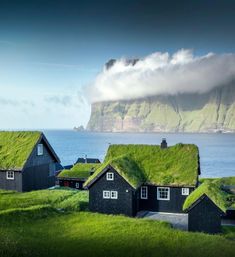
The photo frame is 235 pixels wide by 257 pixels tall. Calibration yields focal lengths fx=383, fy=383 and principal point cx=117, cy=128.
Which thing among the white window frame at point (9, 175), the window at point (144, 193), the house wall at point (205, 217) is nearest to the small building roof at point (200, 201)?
the house wall at point (205, 217)

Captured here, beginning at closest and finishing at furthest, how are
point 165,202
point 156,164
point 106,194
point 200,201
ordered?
point 200,201 → point 106,194 → point 165,202 → point 156,164

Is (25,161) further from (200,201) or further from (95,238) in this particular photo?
(200,201)

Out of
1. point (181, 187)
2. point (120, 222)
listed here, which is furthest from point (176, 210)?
point (120, 222)

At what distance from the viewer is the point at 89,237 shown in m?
27.2

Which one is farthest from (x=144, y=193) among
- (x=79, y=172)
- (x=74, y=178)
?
(x=79, y=172)

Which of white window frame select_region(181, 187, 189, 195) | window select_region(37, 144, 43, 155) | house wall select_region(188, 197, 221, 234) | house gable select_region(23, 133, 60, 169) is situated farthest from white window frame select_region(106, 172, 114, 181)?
window select_region(37, 144, 43, 155)

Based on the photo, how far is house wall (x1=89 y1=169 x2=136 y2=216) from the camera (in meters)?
36.8

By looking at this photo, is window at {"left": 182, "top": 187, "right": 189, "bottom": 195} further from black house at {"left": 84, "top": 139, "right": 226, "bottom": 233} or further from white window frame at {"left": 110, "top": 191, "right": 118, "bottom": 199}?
white window frame at {"left": 110, "top": 191, "right": 118, "bottom": 199}

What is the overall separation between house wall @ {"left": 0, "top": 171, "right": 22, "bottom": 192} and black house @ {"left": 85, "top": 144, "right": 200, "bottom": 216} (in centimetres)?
1017

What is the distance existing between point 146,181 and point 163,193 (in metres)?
2.10

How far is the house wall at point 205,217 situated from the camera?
32062 mm

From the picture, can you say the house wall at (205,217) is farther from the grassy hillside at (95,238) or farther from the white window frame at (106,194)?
the white window frame at (106,194)

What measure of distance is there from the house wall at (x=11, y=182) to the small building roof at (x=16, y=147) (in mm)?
878

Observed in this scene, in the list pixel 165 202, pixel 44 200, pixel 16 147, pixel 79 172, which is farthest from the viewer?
pixel 79 172
